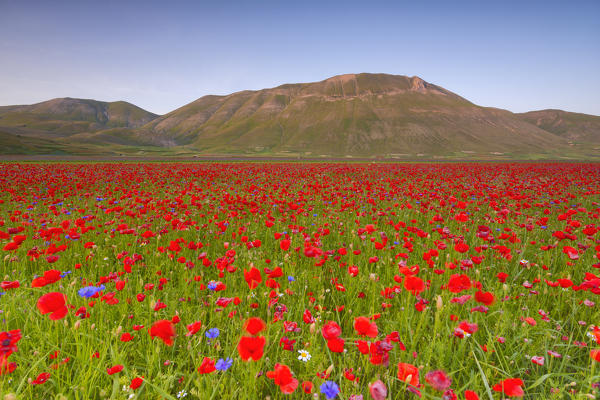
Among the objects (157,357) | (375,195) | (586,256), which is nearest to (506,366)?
(157,357)

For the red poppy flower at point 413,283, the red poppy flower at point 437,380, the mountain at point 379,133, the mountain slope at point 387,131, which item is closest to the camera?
the red poppy flower at point 437,380

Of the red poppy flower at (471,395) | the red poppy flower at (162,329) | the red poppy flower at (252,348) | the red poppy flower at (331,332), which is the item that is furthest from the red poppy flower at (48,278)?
the red poppy flower at (471,395)

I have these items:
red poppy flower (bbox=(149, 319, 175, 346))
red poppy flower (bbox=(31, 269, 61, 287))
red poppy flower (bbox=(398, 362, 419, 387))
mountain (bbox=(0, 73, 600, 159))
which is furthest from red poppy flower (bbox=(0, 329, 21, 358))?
mountain (bbox=(0, 73, 600, 159))

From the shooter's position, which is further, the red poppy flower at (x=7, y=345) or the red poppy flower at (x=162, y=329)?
the red poppy flower at (x=162, y=329)

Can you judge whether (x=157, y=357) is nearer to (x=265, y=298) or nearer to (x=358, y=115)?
(x=265, y=298)

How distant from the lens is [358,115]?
17362cm

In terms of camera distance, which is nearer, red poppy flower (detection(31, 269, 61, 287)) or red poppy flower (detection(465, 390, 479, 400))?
red poppy flower (detection(465, 390, 479, 400))

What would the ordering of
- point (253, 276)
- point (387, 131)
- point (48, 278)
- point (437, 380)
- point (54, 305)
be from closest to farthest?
1. point (437, 380)
2. point (54, 305)
3. point (48, 278)
4. point (253, 276)
5. point (387, 131)

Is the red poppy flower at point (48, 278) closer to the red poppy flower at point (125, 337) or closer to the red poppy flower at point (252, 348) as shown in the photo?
the red poppy flower at point (125, 337)

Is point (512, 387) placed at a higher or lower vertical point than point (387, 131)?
lower

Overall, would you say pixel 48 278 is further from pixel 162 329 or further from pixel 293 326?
pixel 293 326

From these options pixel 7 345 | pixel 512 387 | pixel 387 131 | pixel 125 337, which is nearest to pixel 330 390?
pixel 512 387

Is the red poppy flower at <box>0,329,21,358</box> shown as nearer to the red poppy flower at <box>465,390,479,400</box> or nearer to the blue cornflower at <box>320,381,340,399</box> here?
the blue cornflower at <box>320,381,340,399</box>

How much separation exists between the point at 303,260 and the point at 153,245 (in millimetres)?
2397
